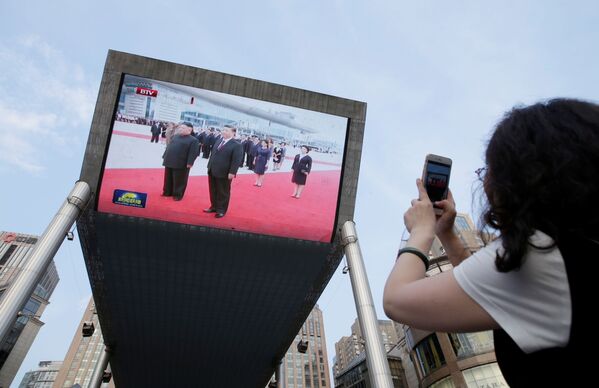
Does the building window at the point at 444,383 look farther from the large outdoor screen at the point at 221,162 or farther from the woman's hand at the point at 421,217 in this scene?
the woman's hand at the point at 421,217

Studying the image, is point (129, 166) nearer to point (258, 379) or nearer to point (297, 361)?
point (258, 379)

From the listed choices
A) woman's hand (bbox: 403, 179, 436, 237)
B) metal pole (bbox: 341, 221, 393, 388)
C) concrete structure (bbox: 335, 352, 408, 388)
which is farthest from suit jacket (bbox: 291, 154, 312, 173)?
concrete structure (bbox: 335, 352, 408, 388)

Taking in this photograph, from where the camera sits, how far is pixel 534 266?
3.81ft

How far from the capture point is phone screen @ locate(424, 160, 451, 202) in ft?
7.19

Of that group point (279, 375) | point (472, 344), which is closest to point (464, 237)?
point (472, 344)

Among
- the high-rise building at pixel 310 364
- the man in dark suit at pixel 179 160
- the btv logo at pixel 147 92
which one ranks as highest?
the high-rise building at pixel 310 364

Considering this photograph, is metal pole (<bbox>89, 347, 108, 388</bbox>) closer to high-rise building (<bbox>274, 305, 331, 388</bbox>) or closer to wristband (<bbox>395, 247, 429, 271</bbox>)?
wristband (<bbox>395, 247, 429, 271</bbox>)

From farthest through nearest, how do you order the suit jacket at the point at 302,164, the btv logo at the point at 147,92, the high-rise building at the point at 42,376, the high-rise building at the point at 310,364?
the high-rise building at the point at 42,376 → the high-rise building at the point at 310,364 → the suit jacket at the point at 302,164 → the btv logo at the point at 147,92

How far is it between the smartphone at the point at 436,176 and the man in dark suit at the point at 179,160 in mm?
13220

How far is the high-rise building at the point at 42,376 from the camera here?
115250mm

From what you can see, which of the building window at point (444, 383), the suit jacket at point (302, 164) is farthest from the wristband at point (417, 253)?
the building window at point (444, 383)

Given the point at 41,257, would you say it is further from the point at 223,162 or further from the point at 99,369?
the point at 99,369

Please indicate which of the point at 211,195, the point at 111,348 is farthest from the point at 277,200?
the point at 111,348

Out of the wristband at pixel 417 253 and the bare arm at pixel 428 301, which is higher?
the wristband at pixel 417 253
